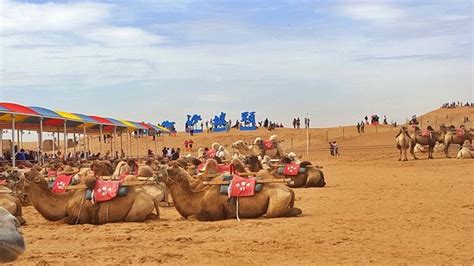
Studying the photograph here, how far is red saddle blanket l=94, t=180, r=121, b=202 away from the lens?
49.6 ft

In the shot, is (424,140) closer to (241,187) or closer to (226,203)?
(241,187)

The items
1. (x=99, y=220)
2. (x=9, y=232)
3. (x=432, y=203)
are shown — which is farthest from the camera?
(x=432, y=203)

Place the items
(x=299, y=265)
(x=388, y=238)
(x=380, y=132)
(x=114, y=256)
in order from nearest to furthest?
(x=299, y=265)
(x=114, y=256)
(x=388, y=238)
(x=380, y=132)

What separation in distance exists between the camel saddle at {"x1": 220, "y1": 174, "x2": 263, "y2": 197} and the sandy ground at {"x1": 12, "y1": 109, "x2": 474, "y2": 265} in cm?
68

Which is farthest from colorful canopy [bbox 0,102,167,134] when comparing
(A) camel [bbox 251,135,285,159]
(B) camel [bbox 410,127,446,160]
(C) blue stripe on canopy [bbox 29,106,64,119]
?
(B) camel [bbox 410,127,446,160]

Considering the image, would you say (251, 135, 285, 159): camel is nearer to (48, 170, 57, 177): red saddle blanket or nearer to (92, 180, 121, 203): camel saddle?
(48, 170, 57, 177): red saddle blanket

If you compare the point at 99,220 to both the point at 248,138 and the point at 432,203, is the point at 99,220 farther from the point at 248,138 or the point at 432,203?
the point at 248,138

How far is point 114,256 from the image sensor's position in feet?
35.1

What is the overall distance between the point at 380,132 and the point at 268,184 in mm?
53671

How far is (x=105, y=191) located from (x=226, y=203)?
241 cm

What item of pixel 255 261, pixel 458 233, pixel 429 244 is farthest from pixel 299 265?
pixel 458 233

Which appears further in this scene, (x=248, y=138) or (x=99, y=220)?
(x=248, y=138)

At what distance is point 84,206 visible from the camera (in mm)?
15203

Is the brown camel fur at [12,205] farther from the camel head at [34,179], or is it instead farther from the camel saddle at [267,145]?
the camel saddle at [267,145]
